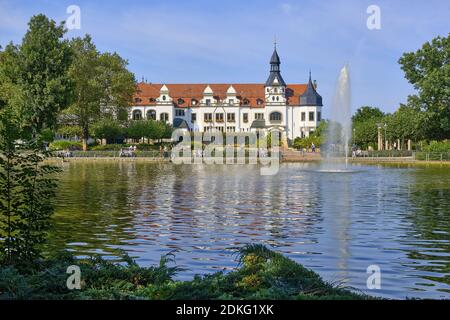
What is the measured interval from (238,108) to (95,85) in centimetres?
4644

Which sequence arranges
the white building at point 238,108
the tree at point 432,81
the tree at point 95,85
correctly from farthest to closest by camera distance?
the white building at point 238,108 < the tree at point 95,85 < the tree at point 432,81

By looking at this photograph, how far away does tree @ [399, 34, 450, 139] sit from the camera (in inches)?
2574

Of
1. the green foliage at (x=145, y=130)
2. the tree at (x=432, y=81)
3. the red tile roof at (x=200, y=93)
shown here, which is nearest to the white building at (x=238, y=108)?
the red tile roof at (x=200, y=93)

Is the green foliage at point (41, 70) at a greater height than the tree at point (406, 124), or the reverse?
the green foliage at point (41, 70)

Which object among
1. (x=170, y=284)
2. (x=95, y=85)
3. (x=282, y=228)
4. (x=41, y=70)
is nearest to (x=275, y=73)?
(x=95, y=85)

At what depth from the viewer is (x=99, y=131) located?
84000 millimetres

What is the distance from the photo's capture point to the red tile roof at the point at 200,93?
12094 cm

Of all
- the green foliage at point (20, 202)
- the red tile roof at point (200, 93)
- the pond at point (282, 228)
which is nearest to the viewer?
the green foliage at point (20, 202)

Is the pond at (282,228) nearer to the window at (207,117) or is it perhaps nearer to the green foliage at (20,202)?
the green foliage at (20,202)

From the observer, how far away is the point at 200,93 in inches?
4870

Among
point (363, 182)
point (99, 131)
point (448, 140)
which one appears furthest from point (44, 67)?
point (448, 140)

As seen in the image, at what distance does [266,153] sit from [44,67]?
90.0 feet
